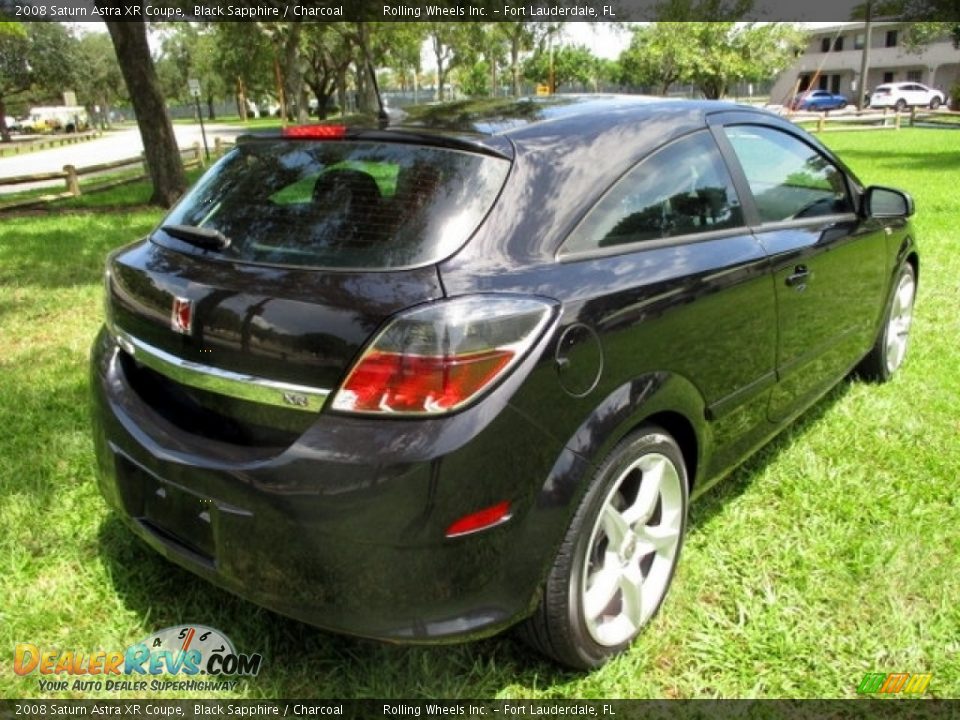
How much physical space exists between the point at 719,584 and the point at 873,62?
71838 millimetres

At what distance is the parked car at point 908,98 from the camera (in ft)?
152

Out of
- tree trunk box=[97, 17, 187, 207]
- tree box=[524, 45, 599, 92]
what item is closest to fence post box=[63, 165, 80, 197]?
tree trunk box=[97, 17, 187, 207]

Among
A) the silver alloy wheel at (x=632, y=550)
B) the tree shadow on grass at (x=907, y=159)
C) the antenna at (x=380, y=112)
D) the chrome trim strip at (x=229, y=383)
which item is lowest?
the tree shadow on grass at (x=907, y=159)

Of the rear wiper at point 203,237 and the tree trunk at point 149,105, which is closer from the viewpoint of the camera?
the rear wiper at point 203,237

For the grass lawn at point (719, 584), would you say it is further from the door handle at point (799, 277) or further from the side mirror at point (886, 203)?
the side mirror at point (886, 203)

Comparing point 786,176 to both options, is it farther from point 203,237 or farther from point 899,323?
point 203,237

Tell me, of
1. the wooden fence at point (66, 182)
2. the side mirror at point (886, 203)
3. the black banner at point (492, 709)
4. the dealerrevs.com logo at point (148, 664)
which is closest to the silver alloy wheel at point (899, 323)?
the side mirror at point (886, 203)

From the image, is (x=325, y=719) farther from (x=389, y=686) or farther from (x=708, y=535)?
(x=708, y=535)

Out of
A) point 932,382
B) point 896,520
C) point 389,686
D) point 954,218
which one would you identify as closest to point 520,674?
point 389,686

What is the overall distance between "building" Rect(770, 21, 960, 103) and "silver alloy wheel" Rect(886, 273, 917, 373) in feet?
192

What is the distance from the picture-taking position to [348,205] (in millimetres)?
2168

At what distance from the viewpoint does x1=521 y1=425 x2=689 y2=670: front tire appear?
2.08m

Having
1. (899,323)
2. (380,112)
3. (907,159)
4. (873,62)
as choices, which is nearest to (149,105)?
(380,112)

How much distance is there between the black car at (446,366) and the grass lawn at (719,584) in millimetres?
253
